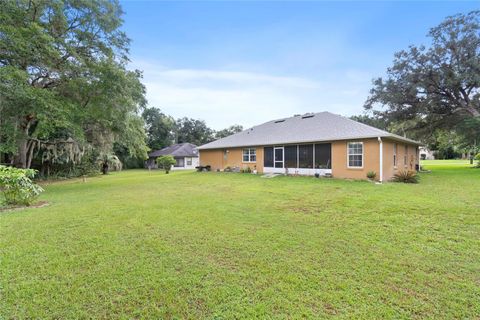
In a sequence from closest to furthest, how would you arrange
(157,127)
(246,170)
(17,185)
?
1. (17,185)
2. (246,170)
3. (157,127)

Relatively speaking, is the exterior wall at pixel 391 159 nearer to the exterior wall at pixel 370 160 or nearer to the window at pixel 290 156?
the exterior wall at pixel 370 160

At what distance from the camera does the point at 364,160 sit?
1238 centimetres

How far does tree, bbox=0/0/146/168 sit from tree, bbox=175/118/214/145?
2918cm

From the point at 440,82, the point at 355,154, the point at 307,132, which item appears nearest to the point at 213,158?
the point at 307,132

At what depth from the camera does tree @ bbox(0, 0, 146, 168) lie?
9.38 metres

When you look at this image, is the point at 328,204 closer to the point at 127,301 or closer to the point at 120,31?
the point at 127,301

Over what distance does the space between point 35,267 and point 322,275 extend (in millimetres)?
3799

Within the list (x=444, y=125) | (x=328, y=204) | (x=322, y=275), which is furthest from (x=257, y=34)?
(x=444, y=125)

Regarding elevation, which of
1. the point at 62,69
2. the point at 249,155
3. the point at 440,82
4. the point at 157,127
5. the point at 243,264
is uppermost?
the point at 440,82

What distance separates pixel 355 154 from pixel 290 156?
4046 mm

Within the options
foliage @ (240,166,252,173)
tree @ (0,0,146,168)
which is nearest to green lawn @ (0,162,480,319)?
tree @ (0,0,146,168)

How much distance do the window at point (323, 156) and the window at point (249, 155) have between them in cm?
501

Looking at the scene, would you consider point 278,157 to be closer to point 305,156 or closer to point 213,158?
point 305,156

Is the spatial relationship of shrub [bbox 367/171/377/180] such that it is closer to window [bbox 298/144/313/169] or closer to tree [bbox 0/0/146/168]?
window [bbox 298/144/313/169]
